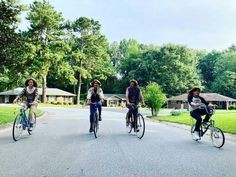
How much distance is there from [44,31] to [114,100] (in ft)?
109

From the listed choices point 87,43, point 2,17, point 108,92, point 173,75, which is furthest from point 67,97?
point 2,17

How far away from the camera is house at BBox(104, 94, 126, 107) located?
9400 centimetres

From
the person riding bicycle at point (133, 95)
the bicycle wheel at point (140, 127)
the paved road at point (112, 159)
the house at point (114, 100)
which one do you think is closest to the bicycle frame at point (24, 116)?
the paved road at point (112, 159)

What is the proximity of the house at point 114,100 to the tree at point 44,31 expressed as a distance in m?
28.2

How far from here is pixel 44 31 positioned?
226 ft

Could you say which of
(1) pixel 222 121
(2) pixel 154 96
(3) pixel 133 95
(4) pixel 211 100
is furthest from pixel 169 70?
(3) pixel 133 95

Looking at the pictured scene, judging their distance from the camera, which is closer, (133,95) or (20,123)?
(20,123)

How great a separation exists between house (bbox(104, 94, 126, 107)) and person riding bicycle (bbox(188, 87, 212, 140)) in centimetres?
8170

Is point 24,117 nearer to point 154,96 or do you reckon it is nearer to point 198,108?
point 198,108

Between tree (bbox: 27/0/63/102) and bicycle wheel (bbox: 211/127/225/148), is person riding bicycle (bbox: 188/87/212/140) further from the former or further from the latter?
tree (bbox: 27/0/63/102)

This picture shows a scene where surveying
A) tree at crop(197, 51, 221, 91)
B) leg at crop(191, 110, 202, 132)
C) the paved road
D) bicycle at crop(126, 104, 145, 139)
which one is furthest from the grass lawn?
tree at crop(197, 51, 221, 91)

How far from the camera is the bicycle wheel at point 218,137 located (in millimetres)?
10242

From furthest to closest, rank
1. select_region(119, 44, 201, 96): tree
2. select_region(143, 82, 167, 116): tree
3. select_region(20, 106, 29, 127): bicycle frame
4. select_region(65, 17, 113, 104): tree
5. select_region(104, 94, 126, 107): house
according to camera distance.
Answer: select_region(104, 94, 126, 107): house
select_region(119, 44, 201, 96): tree
select_region(65, 17, 113, 104): tree
select_region(143, 82, 167, 116): tree
select_region(20, 106, 29, 127): bicycle frame

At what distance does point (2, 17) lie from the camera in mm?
25812
